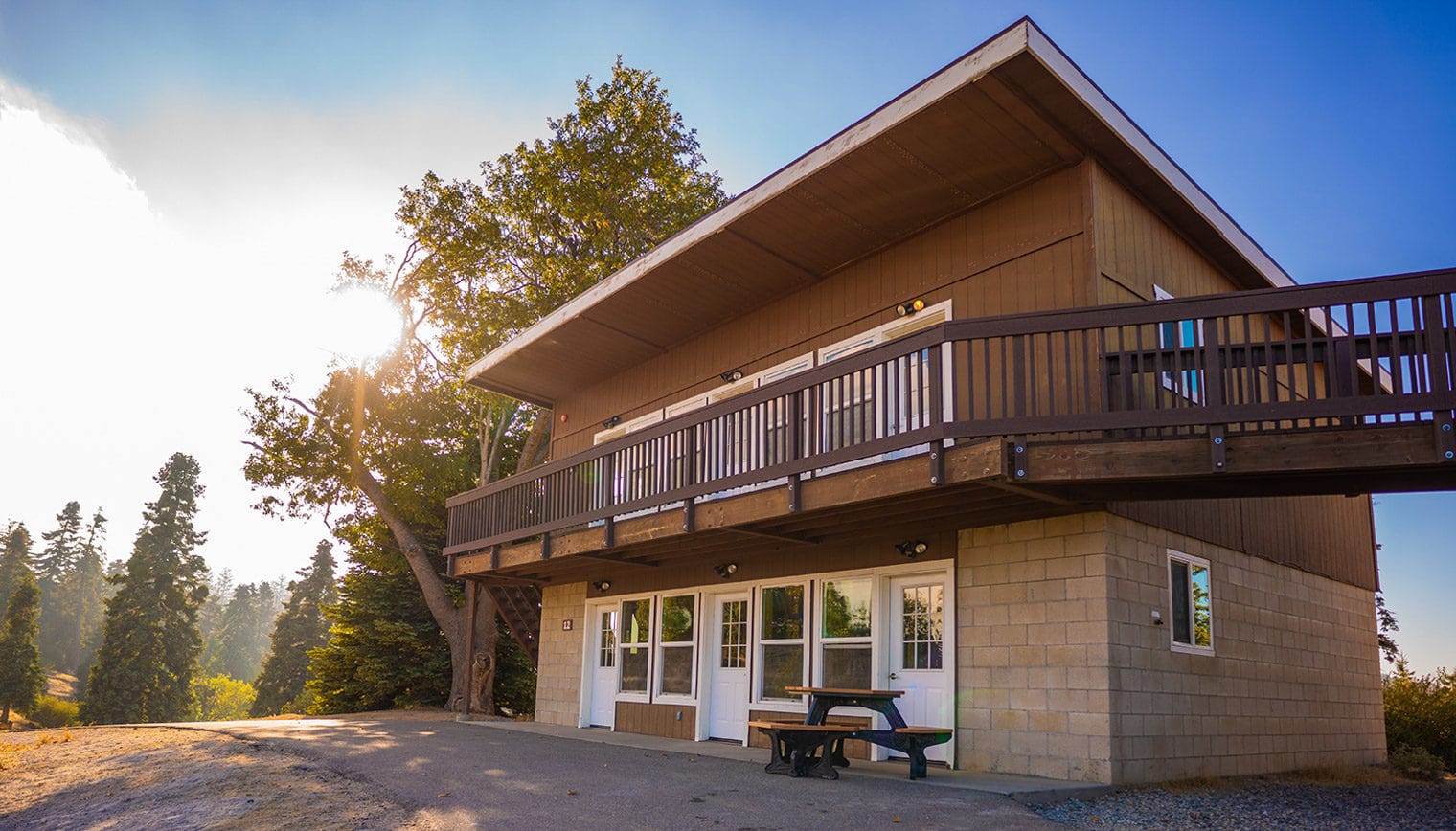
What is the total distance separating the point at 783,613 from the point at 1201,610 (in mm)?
4544

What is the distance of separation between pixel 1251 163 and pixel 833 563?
497 inches

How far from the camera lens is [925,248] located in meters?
10.6

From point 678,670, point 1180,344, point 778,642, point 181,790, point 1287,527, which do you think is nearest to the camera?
point 181,790

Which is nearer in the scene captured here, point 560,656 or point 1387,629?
point 560,656

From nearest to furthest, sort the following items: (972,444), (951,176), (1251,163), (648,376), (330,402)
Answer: (972,444) < (951,176) < (648,376) < (1251,163) < (330,402)

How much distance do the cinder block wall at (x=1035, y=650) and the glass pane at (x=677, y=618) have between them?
15.9ft

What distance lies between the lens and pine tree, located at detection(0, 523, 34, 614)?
70812mm

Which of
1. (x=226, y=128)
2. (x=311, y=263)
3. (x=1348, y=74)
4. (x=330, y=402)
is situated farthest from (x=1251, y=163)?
(x=311, y=263)

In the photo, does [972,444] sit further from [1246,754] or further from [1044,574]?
[1246,754]

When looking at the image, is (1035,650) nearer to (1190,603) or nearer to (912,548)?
(912,548)

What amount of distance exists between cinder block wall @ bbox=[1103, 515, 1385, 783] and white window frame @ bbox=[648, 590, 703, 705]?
599 cm

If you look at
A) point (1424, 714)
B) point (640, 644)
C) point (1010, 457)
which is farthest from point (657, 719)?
point (1424, 714)

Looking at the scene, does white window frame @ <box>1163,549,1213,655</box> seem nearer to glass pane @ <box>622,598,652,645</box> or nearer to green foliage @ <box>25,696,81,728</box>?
glass pane @ <box>622,598,652,645</box>

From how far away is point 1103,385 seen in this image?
7.50 m
